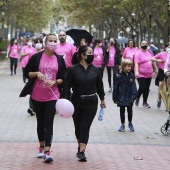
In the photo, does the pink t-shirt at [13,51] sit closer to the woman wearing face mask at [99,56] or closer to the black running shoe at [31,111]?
the woman wearing face mask at [99,56]

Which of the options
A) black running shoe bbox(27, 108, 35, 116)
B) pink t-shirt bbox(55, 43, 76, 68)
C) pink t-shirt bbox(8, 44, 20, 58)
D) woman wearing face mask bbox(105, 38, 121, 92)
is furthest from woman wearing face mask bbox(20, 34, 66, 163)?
pink t-shirt bbox(8, 44, 20, 58)

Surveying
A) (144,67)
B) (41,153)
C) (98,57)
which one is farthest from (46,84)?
(98,57)

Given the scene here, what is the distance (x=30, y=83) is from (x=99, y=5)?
40.5 metres

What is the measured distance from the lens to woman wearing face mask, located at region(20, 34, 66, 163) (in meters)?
9.50

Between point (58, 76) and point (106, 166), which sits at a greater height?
point (58, 76)

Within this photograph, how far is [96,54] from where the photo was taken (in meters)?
22.1

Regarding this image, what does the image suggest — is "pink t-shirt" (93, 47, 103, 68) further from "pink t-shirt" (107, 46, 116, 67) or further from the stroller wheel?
the stroller wheel

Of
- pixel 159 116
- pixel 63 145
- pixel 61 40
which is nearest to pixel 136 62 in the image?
pixel 159 116

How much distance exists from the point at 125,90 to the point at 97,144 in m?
1.95

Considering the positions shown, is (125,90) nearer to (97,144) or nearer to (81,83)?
(97,144)

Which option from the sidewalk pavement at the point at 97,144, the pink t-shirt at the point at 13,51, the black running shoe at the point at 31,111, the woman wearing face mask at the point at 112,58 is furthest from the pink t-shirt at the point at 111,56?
the pink t-shirt at the point at 13,51

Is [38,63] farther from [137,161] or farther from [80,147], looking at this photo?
[137,161]

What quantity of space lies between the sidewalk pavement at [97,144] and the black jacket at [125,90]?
0.63 metres

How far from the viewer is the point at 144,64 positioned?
17.5 metres
